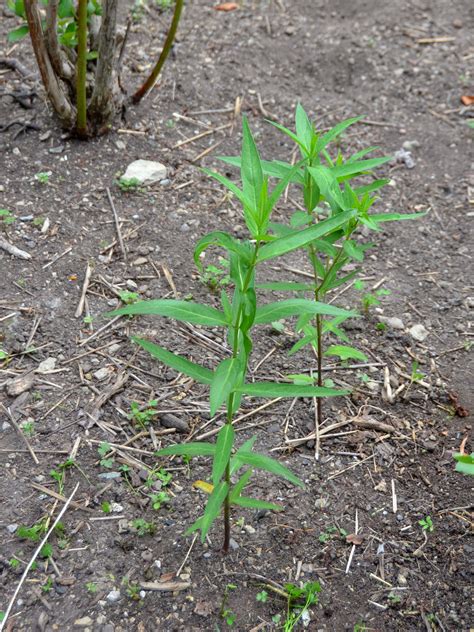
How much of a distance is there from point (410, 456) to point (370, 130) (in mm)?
2469

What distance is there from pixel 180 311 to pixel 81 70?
204 centimetres

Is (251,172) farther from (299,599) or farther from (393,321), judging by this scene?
(393,321)

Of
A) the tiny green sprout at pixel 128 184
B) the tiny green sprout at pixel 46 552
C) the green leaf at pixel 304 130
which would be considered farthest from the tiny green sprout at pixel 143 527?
the tiny green sprout at pixel 128 184

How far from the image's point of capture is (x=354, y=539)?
8.20 feet

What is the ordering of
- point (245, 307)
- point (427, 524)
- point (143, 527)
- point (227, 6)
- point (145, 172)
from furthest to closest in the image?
point (227, 6)
point (145, 172)
point (427, 524)
point (143, 527)
point (245, 307)

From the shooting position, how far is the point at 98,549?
2365 mm

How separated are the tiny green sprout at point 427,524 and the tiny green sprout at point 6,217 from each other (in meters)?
2.35

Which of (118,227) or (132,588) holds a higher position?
(118,227)

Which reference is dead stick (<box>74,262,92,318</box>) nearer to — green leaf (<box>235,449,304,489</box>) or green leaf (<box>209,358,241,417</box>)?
green leaf (<box>235,449,304,489</box>)

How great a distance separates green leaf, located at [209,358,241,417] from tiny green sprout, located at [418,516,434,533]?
1095 mm

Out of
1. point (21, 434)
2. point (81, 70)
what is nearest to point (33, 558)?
point (21, 434)

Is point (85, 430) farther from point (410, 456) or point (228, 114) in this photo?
point (228, 114)

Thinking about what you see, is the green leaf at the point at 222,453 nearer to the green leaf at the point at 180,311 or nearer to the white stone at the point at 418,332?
the green leaf at the point at 180,311

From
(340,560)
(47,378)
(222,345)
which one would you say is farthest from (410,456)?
(47,378)
